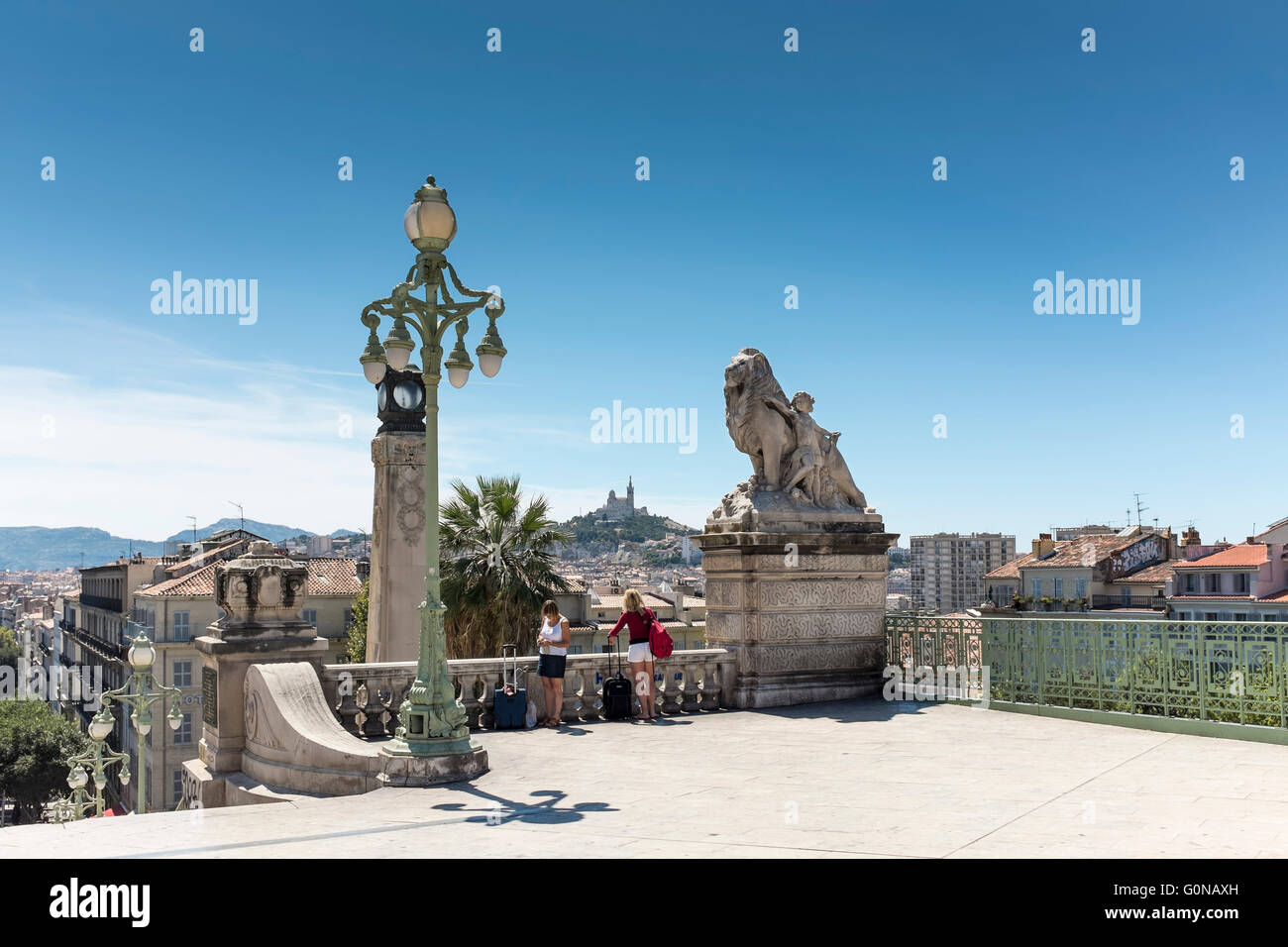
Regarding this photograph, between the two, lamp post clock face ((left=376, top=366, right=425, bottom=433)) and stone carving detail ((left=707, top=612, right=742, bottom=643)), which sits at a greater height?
lamp post clock face ((left=376, top=366, right=425, bottom=433))

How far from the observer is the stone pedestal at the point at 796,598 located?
493 inches

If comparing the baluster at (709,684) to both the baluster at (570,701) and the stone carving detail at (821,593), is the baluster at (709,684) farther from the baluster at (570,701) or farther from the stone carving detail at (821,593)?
the baluster at (570,701)

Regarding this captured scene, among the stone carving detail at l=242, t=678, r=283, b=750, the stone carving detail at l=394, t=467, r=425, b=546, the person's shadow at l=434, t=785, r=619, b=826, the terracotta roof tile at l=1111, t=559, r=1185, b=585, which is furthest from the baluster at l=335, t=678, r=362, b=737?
the terracotta roof tile at l=1111, t=559, r=1185, b=585

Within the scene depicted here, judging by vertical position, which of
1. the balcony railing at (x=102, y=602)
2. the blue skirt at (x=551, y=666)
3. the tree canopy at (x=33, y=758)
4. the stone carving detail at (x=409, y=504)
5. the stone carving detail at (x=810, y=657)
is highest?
the stone carving detail at (x=409, y=504)

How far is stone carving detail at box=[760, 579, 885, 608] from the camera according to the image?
12.6 m

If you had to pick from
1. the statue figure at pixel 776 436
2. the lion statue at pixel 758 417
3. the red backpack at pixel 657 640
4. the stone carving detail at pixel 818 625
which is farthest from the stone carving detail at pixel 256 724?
the lion statue at pixel 758 417

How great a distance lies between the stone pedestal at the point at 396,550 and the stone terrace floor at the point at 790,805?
Result: 426 inches

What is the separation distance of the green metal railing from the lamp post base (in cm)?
714

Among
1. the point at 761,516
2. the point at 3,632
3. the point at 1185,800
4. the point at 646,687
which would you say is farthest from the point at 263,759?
the point at 3,632

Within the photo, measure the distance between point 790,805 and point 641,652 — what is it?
4.61m

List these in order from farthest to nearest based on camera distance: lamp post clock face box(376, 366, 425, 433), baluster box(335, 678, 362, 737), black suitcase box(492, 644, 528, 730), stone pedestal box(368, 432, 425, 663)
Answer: lamp post clock face box(376, 366, 425, 433)
stone pedestal box(368, 432, 425, 663)
black suitcase box(492, 644, 528, 730)
baluster box(335, 678, 362, 737)

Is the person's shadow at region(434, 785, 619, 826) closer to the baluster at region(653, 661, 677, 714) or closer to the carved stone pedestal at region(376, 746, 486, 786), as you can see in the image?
the carved stone pedestal at region(376, 746, 486, 786)

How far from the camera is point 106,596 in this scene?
60.8 meters
